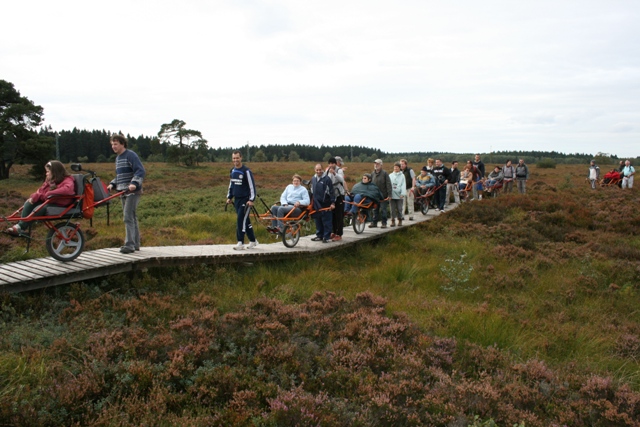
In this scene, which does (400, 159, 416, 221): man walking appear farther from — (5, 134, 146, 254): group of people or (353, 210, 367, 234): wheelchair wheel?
(5, 134, 146, 254): group of people

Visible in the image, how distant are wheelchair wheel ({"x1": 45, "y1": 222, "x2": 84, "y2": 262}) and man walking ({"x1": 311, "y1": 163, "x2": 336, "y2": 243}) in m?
5.04

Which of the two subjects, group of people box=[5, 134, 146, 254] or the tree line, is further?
the tree line

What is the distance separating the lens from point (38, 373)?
13.9ft

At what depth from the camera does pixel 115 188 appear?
750 cm

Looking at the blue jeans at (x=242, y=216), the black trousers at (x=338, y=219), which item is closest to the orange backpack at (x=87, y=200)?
the blue jeans at (x=242, y=216)

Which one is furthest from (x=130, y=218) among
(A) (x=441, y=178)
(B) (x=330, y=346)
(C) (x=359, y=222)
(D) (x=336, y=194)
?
(A) (x=441, y=178)

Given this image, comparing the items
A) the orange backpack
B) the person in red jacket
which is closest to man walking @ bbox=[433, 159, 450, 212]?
the orange backpack

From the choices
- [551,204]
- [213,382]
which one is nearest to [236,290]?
[213,382]

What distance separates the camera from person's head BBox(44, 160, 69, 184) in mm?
6645

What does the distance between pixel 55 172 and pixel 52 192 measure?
0.33 meters

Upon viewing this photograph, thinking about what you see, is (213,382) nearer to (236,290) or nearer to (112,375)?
(112,375)

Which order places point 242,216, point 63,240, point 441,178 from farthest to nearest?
point 441,178 → point 242,216 → point 63,240

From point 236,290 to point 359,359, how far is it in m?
3.07

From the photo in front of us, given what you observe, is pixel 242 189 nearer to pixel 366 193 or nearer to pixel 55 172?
pixel 55 172
